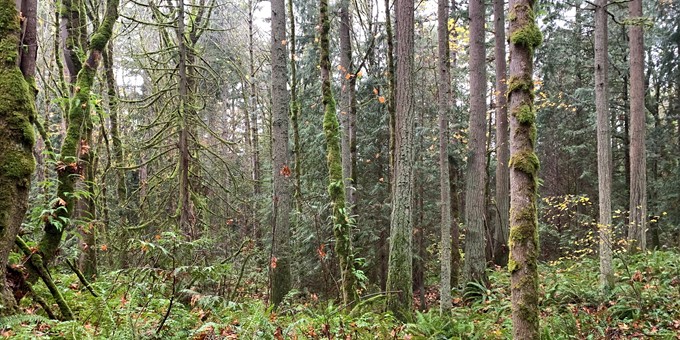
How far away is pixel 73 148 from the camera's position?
446cm

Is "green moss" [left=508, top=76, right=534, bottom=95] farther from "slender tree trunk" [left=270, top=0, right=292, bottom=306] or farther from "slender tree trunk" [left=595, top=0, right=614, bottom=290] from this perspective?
"slender tree trunk" [left=595, top=0, right=614, bottom=290]

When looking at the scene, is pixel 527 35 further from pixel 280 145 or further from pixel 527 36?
pixel 280 145

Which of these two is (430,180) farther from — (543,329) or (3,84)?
(3,84)

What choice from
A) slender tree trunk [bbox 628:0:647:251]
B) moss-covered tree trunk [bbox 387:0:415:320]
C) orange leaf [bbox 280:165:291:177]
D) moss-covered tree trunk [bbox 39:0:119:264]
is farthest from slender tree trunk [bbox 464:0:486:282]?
moss-covered tree trunk [bbox 39:0:119:264]

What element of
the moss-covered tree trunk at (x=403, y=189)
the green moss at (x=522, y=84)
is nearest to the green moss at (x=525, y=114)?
the green moss at (x=522, y=84)

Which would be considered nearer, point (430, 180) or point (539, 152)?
point (430, 180)

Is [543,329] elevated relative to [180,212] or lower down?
lower down

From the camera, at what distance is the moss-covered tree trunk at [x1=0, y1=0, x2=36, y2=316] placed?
278 centimetres

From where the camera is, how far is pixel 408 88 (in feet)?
22.4

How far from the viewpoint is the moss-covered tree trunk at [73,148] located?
4.09m

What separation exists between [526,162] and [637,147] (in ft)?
37.6

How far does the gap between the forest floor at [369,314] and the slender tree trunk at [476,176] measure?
1.95ft

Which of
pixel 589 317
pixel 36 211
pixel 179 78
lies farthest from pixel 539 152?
pixel 36 211

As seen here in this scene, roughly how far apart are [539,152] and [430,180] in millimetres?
10041
